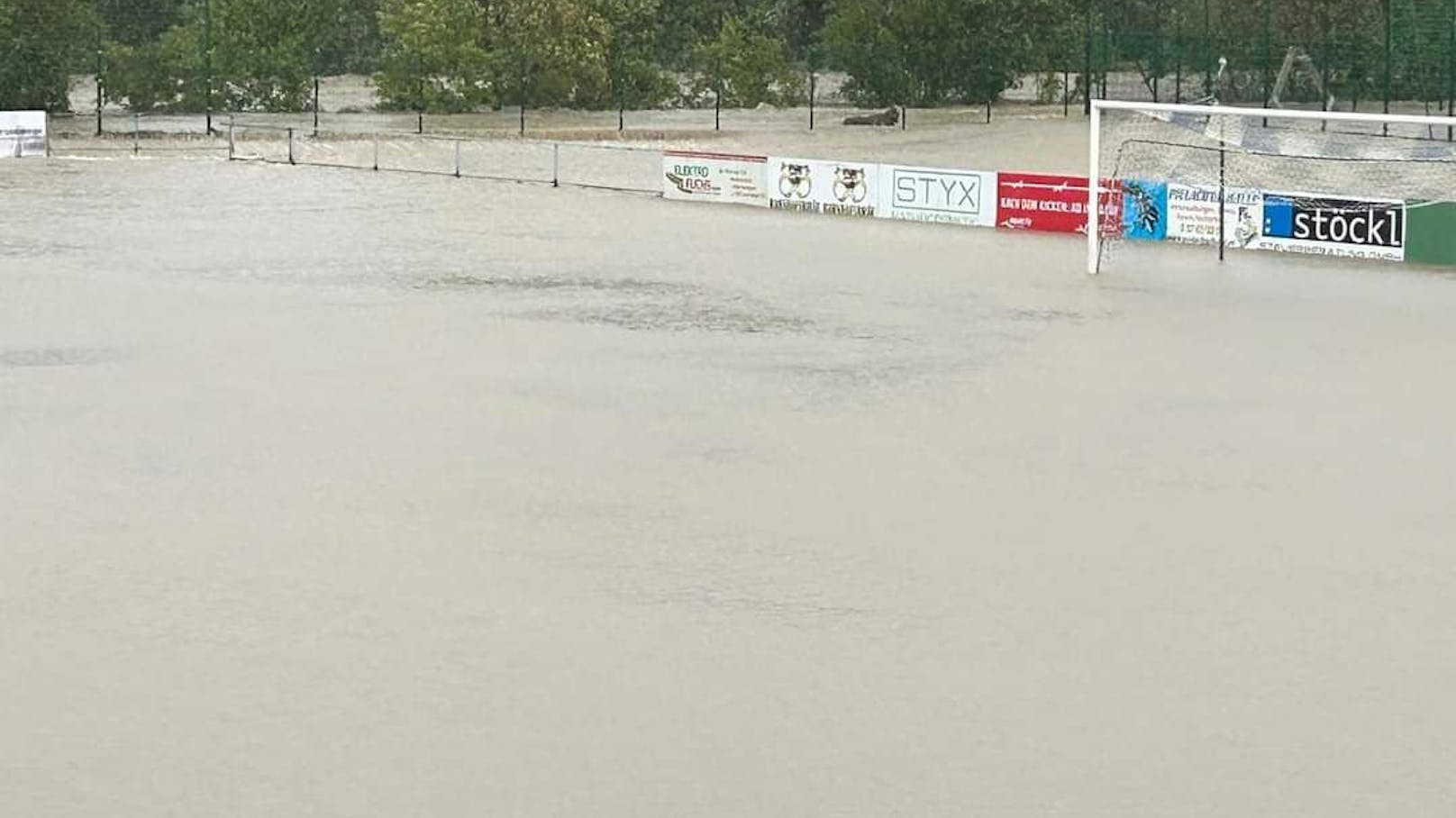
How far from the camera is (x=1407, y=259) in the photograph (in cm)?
3444

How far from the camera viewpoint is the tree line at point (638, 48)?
209 ft

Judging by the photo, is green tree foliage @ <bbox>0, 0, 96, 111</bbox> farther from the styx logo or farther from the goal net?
the styx logo

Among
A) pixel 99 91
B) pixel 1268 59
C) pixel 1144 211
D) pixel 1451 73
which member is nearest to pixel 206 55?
pixel 99 91

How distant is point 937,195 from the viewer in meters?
40.9

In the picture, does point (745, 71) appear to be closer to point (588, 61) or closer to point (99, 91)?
point (588, 61)

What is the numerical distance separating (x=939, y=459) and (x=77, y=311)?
530 inches

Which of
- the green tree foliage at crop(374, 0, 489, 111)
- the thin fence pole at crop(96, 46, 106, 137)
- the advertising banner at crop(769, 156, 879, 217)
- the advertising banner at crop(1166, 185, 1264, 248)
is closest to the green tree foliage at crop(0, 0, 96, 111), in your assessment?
the thin fence pole at crop(96, 46, 106, 137)

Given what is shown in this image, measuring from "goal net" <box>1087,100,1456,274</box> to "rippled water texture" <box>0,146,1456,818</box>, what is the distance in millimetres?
2493

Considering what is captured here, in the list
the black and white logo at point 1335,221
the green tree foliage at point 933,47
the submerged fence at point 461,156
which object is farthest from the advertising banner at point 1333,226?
the green tree foliage at point 933,47

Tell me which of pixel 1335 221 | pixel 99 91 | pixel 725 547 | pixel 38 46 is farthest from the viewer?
pixel 38 46

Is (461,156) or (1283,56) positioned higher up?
(1283,56)

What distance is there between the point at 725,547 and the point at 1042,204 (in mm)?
24047

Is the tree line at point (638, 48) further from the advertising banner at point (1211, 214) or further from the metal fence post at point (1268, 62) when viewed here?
the advertising banner at point (1211, 214)

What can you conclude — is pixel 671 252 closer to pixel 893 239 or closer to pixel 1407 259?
pixel 893 239
